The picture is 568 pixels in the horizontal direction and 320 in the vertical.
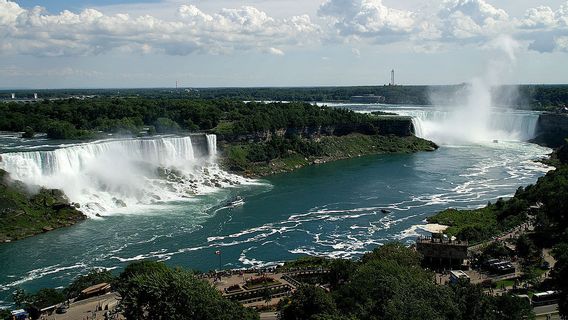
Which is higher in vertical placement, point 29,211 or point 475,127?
point 475,127

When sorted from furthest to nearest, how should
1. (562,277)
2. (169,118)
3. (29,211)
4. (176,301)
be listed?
1. (169,118)
2. (29,211)
3. (562,277)
4. (176,301)

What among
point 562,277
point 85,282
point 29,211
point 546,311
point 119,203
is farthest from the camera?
point 119,203

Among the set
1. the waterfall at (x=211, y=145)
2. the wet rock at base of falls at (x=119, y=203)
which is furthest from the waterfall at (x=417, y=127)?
the wet rock at base of falls at (x=119, y=203)

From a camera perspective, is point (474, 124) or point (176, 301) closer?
point (176, 301)

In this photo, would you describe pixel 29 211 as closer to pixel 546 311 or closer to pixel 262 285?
pixel 262 285

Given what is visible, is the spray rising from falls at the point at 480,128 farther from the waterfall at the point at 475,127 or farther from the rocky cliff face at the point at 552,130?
the rocky cliff face at the point at 552,130

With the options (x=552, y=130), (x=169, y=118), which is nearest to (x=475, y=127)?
(x=552, y=130)

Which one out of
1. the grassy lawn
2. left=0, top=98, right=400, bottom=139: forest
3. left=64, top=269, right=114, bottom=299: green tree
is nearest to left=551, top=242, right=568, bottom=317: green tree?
the grassy lawn
